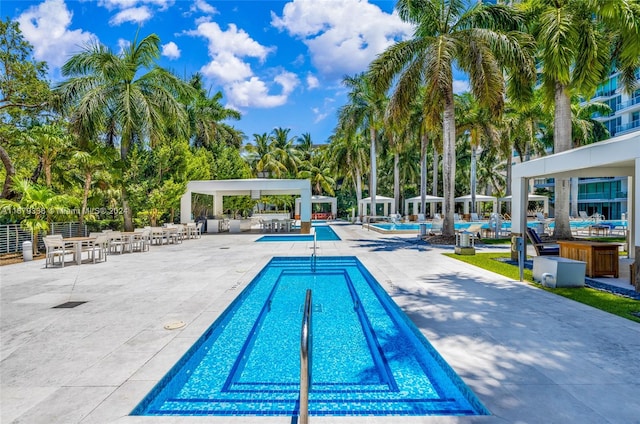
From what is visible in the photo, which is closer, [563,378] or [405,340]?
[563,378]

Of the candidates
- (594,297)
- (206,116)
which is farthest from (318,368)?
(206,116)

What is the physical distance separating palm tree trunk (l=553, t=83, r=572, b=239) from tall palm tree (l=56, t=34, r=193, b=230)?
18061mm

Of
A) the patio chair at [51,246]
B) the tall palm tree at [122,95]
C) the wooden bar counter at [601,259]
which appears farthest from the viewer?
the tall palm tree at [122,95]

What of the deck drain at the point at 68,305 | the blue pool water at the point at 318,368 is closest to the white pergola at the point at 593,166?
the blue pool water at the point at 318,368

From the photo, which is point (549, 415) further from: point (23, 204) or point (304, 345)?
point (23, 204)

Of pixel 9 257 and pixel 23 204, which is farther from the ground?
pixel 23 204

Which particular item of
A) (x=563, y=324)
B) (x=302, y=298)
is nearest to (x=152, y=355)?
(x=302, y=298)

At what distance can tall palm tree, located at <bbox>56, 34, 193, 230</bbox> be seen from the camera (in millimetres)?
16406

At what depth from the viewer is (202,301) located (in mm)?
6176

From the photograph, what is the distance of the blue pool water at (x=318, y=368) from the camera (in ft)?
10.3

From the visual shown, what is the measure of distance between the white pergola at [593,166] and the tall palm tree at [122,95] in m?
16.2

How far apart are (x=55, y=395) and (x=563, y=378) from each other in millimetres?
4738

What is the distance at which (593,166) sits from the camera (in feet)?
25.3

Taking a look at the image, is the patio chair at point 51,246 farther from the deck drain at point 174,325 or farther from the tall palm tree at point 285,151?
the tall palm tree at point 285,151
